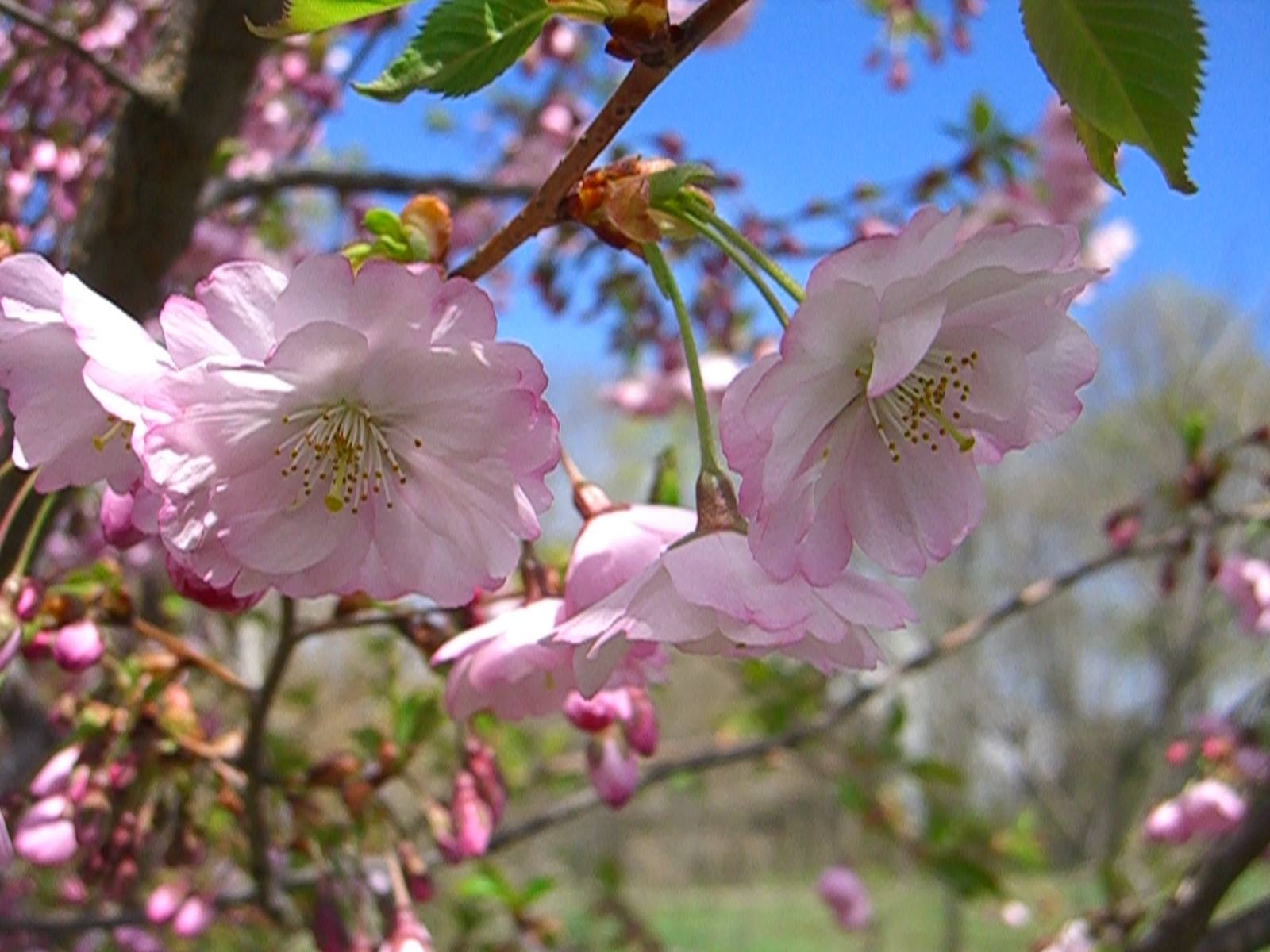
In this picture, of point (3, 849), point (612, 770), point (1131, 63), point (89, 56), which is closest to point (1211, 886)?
point (612, 770)

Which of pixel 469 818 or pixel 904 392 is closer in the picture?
pixel 904 392

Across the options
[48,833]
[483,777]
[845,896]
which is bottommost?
[845,896]

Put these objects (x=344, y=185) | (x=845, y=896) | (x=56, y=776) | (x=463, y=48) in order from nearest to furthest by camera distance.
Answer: (x=463, y=48) < (x=56, y=776) < (x=344, y=185) < (x=845, y=896)

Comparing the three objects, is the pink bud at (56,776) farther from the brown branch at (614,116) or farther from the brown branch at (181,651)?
the brown branch at (614,116)

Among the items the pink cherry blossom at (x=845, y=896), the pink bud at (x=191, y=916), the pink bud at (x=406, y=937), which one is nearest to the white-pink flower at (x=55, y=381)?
the pink bud at (x=406, y=937)

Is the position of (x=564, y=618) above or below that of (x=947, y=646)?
above

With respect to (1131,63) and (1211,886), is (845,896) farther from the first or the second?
(1131,63)
